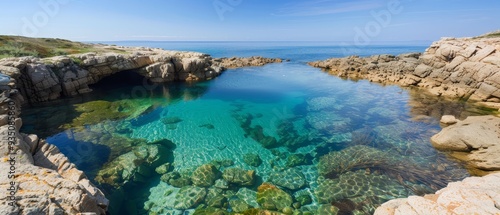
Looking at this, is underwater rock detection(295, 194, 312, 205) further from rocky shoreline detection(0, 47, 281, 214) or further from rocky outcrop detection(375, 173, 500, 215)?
rocky shoreline detection(0, 47, 281, 214)

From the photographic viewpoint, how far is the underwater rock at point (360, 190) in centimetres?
1216

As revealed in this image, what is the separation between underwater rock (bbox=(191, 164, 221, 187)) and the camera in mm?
13631

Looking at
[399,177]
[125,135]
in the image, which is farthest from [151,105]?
[399,177]

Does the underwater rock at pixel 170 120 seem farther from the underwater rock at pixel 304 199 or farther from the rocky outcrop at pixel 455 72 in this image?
the rocky outcrop at pixel 455 72

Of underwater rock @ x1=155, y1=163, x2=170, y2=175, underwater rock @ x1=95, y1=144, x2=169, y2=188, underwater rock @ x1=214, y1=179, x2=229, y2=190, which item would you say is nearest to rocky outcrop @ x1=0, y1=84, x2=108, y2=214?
underwater rock @ x1=95, y1=144, x2=169, y2=188

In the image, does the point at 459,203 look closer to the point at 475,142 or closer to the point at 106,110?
the point at 475,142

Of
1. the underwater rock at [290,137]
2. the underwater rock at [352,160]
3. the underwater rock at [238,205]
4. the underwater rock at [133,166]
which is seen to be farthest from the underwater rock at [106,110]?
the underwater rock at [352,160]

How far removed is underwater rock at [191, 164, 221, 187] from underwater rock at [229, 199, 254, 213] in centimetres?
213

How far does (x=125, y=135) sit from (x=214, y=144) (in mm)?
7879

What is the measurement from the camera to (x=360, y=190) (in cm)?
1288

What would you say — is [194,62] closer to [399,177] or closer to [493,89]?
[399,177]

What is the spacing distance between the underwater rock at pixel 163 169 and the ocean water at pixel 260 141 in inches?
17.7

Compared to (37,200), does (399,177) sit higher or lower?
lower

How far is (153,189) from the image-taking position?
13.2 m
